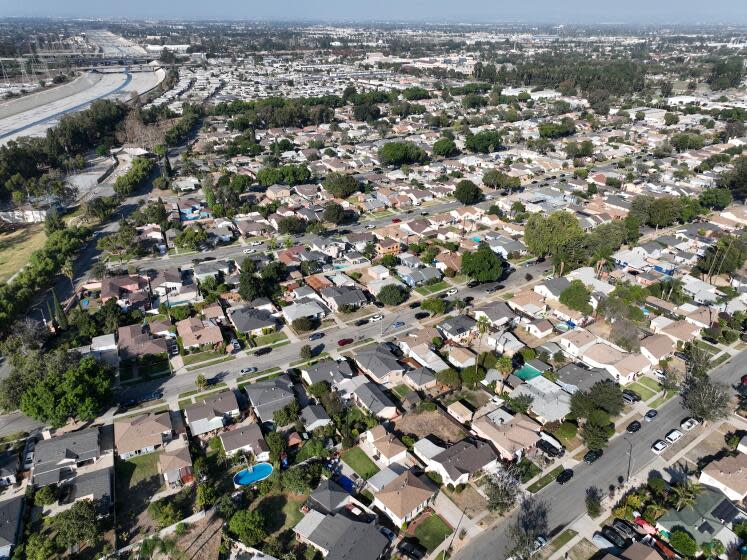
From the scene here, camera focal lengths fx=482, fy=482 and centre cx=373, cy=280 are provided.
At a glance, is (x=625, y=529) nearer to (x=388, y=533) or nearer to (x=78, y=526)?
(x=388, y=533)

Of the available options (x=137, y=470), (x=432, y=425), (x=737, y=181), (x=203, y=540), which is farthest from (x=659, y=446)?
(x=737, y=181)

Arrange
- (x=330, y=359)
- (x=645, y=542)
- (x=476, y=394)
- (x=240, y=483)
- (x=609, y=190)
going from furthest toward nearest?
(x=609, y=190)
(x=330, y=359)
(x=476, y=394)
(x=240, y=483)
(x=645, y=542)

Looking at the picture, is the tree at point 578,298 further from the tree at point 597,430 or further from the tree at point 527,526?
the tree at point 527,526

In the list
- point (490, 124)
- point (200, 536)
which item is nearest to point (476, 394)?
point (200, 536)

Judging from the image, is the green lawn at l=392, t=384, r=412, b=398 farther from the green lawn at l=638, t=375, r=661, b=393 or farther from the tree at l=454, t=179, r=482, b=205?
the tree at l=454, t=179, r=482, b=205

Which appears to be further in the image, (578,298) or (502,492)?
(578,298)

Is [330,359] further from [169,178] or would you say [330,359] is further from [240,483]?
[169,178]

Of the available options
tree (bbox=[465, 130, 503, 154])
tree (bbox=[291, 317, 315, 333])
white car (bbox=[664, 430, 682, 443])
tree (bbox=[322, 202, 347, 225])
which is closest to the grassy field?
tree (bbox=[291, 317, 315, 333])

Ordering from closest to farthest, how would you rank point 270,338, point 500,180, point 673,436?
point 673,436
point 270,338
point 500,180
